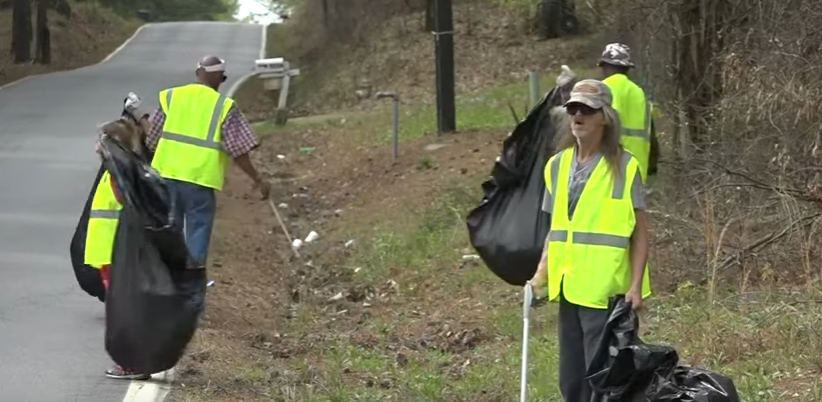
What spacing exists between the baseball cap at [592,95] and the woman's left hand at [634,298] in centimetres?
74

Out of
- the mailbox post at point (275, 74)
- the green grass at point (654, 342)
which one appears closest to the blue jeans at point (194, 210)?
the green grass at point (654, 342)

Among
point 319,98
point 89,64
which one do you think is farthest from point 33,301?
point 89,64

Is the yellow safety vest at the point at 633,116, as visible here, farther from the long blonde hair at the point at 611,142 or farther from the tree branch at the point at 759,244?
the long blonde hair at the point at 611,142

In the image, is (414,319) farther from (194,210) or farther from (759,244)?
(759,244)

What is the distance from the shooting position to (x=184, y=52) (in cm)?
4100

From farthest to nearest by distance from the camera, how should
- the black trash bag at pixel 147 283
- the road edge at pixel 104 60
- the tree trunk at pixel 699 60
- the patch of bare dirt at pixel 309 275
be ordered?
the road edge at pixel 104 60, the tree trunk at pixel 699 60, the patch of bare dirt at pixel 309 275, the black trash bag at pixel 147 283

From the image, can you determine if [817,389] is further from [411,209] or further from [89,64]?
[89,64]

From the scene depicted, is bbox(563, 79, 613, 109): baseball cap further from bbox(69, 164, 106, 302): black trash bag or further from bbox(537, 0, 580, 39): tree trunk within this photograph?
bbox(537, 0, 580, 39): tree trunk

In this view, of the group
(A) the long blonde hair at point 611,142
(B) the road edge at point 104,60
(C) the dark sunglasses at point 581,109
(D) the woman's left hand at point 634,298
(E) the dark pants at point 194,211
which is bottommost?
(B) the road edge at point 104,60

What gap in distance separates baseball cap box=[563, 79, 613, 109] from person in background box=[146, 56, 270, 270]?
315 cm

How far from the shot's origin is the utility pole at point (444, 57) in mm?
17219

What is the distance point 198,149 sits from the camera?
8.20 metres

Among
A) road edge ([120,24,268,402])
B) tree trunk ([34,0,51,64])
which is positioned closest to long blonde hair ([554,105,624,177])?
road edge ([120,24,268,402])

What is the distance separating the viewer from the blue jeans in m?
8.22
